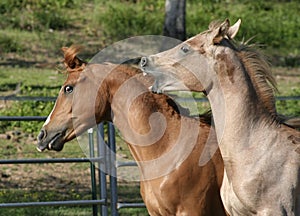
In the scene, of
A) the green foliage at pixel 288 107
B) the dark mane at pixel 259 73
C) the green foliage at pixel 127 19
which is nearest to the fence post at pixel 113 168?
the dark mane at pixel 259 73

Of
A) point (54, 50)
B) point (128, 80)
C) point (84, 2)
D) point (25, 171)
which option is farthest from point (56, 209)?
point (84, 2)

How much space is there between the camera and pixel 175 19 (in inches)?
602

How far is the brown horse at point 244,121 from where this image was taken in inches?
235

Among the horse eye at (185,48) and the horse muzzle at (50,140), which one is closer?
the horse eye at (185,48)

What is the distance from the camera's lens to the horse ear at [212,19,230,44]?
5.96 m

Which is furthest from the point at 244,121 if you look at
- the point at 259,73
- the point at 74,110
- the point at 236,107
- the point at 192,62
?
the point at 74,110

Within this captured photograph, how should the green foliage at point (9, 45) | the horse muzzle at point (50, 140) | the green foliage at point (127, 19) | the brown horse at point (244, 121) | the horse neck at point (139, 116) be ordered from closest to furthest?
the brown horse at point (244, 121), the horse neck at point (139, 116), the horse muzzle at point (50, 140), the green foliage at point (9, 45), the green foliage at point (127, 19)

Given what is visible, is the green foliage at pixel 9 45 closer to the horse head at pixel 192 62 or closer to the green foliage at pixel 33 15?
the green foliage at pixel 33 15

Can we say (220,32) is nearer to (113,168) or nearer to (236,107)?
(236,107)

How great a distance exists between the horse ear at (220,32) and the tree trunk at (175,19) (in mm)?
9286

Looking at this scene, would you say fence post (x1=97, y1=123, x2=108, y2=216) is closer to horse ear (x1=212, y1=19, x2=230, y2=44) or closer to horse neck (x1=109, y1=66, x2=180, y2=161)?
horse neck (x1=109, y1=66, x2=180, y2=161)

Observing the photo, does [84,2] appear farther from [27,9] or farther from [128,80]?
[128,80]

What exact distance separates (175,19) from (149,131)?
8747mm

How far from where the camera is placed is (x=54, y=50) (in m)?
15.5
